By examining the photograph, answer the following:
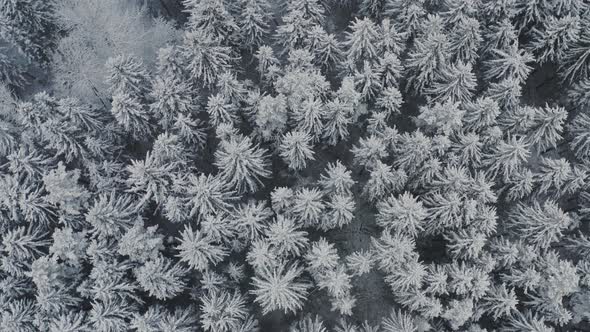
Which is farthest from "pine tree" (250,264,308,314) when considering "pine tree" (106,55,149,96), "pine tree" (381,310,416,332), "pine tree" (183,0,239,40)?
"pine tree" (183,0,239,40)

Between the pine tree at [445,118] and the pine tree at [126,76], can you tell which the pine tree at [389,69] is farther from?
the pine tree at [126,76]

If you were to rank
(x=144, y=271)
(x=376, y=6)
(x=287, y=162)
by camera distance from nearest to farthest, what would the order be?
(x=144, y=271) < (x=287, y=162) < (x=376, y=6)

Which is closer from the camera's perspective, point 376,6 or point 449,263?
point 449,263

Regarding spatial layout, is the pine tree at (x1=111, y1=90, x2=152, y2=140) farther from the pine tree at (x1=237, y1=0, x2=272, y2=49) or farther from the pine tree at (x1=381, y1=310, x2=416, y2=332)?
the pine tree at (x1=381, y1=310, x2=416, y2=332)

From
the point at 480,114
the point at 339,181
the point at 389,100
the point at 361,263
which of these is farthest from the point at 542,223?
the point at 339,181

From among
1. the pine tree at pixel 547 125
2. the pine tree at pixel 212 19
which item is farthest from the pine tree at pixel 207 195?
the pine tree at pixel 547 125

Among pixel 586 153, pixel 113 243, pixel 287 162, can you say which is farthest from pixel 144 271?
pixel 586 153

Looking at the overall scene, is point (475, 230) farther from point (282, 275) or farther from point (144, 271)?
point (144, 271)
